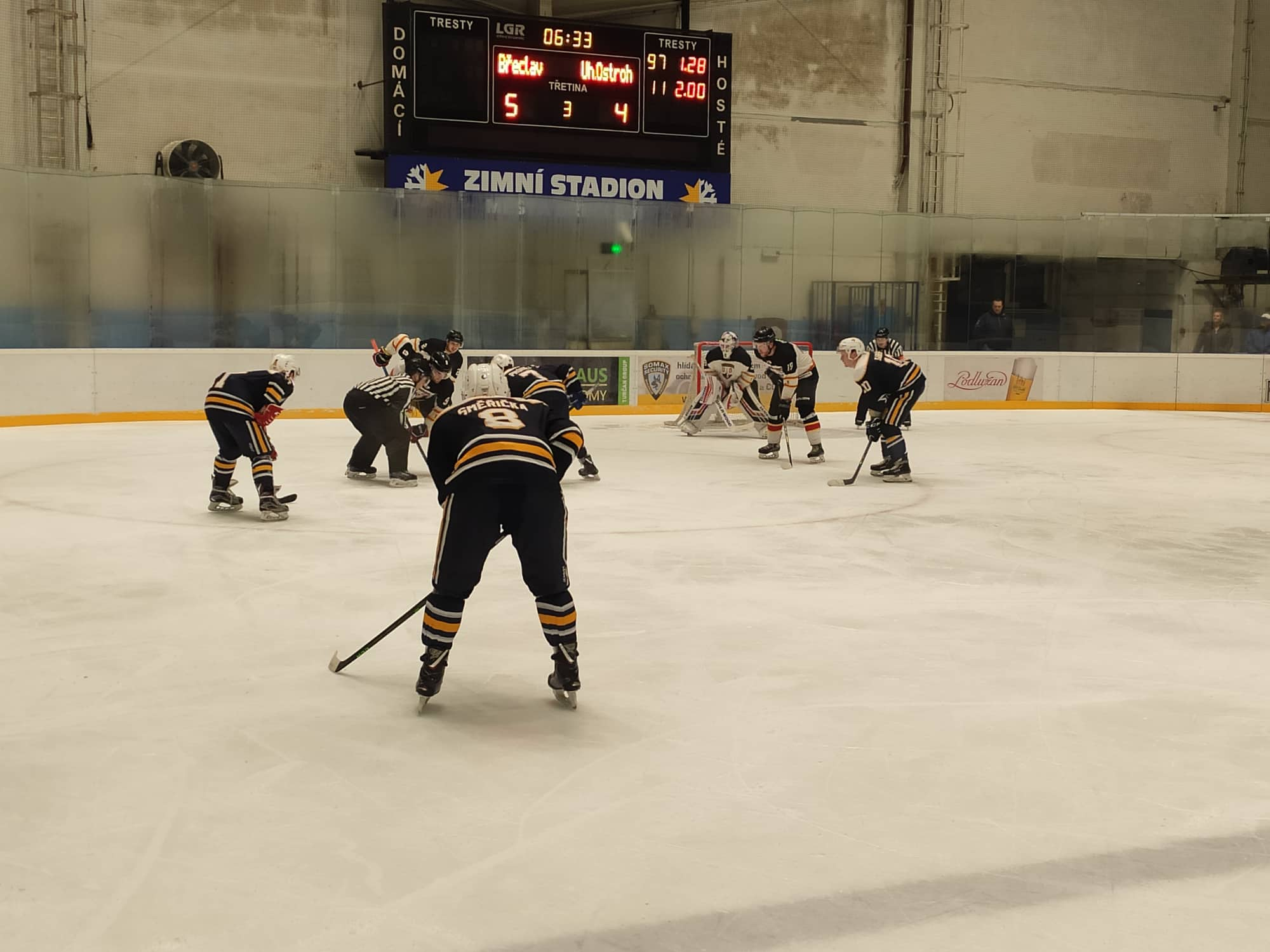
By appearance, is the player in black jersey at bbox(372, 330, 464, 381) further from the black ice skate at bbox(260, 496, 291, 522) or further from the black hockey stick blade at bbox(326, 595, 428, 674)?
the black hockey stick blade at bbox(326, 595, 428, 674)

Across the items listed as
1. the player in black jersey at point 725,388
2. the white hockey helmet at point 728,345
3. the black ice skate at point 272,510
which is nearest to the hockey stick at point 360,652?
the black ice skate at point 272,510

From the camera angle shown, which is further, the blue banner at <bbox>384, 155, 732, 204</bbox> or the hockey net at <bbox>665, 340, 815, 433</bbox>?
the blue banner at <bbox>384, 155, 732, 204</bbox>

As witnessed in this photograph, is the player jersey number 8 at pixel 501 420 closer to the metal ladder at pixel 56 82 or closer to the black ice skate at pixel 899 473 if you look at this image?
the black ice skate at pixel 899 473

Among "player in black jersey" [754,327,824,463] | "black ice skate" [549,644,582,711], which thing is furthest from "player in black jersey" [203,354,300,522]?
"player in black jersey" [754,327,824,463]

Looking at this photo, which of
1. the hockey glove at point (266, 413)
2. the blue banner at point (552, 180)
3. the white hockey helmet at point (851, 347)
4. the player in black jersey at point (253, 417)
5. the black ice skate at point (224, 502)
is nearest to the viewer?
the player in black jersey at point (253, 417)

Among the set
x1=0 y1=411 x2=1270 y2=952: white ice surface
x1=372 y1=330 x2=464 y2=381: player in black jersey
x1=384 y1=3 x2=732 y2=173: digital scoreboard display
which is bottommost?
x1=0 y1=411 x2=1270 y2=952: white ice surface

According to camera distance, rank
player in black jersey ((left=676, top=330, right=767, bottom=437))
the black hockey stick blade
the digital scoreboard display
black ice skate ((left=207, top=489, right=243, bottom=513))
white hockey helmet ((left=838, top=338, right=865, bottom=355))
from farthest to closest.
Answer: the digital scoreboard display → player in black jersey ((left=676, top=330, right=767, bottom=437)) → white hockey helmet ((left=838, top=338, right=865, bottom=355)) → black ice skate ((left=207, top=489, right=243, bottom=513)) → the black hockey stick blade

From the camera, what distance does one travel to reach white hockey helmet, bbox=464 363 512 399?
13.1ft

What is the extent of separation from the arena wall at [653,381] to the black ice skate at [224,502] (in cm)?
656

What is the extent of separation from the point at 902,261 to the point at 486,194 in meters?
5.27

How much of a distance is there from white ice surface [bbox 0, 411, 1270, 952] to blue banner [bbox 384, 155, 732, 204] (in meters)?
8.40

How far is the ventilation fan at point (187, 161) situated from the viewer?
50.6 ft

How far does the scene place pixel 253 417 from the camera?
7.30m

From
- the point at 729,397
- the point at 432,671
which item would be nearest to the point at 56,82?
the point at 729,397
